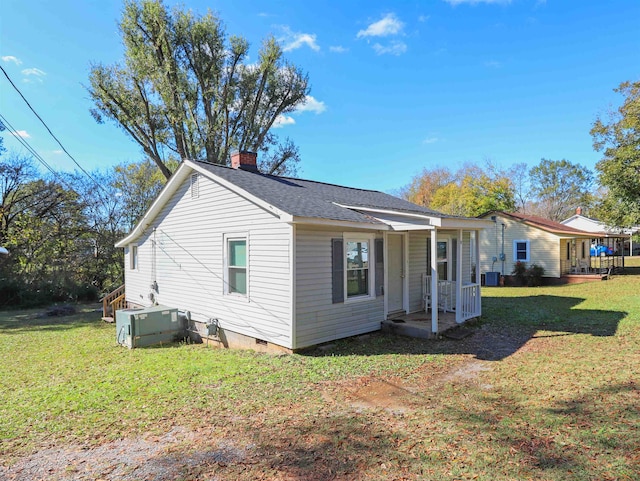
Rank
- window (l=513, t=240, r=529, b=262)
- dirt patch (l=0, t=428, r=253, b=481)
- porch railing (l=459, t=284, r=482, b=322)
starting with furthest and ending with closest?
window (l=513, t=240, r=529, b=262), porch railing (l=459, t=284, r=482, b=322), dirt patch (l=0, t=428, r=253, b=481)

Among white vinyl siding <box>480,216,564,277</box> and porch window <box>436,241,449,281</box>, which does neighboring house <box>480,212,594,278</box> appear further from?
porch window <box>436,241,449,281</box>

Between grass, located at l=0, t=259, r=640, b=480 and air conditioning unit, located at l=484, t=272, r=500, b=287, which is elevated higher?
air conditioning unit, located at l=484, t=272, r=500, b=287

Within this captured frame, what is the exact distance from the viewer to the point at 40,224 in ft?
58.6

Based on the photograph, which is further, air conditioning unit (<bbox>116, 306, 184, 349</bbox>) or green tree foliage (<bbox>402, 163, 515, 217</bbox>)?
green tree foliage (<bbox>402, 163, 515, 217</bbox>)

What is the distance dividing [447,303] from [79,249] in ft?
62.2

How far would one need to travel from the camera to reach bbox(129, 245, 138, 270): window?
12745 millimetres

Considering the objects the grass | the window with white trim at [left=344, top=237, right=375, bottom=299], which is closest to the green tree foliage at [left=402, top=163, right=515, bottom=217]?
the grass

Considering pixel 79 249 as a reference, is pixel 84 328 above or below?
below

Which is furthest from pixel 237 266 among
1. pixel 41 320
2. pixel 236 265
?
pixel 41 320

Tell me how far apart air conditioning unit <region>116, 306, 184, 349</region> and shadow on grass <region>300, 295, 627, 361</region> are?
4367 mm

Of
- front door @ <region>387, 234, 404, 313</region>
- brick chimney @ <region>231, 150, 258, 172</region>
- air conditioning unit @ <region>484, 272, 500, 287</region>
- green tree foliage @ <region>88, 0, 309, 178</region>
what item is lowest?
air conditioning unit @ <region>484, 272, 500, 287</region>

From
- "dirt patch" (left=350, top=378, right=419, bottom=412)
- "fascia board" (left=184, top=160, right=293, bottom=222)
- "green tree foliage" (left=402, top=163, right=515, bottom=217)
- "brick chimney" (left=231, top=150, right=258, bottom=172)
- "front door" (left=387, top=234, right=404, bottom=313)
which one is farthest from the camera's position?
Answer: "green tree foliage" (left=402, top=163, right=515, bottom=217)

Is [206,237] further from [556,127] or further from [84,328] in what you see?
[556,127]

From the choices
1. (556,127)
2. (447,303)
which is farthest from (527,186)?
(447,303)
